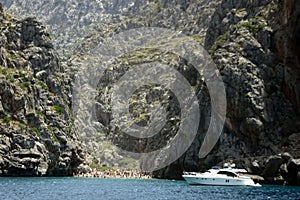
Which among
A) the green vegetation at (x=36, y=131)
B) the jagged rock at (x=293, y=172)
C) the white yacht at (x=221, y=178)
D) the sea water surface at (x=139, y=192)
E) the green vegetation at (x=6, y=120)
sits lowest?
the sea water surface at (x=139, y=192)

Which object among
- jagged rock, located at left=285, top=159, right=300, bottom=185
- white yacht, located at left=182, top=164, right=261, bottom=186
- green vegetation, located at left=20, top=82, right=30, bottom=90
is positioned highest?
green vegetation, located at left=20, top=82, right=30, bottom=90

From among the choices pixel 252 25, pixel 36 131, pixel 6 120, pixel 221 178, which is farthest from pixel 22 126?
pixel 252 25

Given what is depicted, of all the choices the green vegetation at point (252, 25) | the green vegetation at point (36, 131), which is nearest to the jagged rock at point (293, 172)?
the green vegetation at point (252, 25)

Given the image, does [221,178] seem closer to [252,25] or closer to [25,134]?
[252,25]

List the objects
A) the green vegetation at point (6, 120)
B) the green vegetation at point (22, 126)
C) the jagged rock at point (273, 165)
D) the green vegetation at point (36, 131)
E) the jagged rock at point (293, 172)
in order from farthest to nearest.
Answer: the green vegetation at point (36, 131) → the green vegetation at point (22, 126) → the green vegetation at point (6, 120) → the jagged rock at point (273, 165) → the jagged rock at point (293, 172)

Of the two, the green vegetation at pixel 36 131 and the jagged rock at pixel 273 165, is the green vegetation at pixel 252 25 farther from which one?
the green vegetation at pixel 36 131

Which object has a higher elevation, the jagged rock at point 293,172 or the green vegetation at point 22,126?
the green vegetation at point 22,126

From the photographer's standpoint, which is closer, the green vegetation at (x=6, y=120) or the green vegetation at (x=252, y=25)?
the green vegetation at (x=252, y=25)

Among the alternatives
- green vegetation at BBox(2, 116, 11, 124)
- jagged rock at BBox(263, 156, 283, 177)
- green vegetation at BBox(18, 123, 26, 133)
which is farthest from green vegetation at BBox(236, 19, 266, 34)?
green vegetation at BBox(2, 116, 11, 124)

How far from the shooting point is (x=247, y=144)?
151375 millimetres

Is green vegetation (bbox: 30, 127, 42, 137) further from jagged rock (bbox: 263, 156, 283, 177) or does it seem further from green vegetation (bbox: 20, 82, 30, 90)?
jagged rock (bbox: 263, 156, 283, 177)

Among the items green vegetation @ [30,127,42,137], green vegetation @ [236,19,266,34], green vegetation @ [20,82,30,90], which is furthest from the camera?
green vegetation @ [20,82,30,90]

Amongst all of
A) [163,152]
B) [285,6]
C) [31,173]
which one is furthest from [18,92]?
[285,6]

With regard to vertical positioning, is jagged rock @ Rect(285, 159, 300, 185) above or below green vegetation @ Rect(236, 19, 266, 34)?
below
